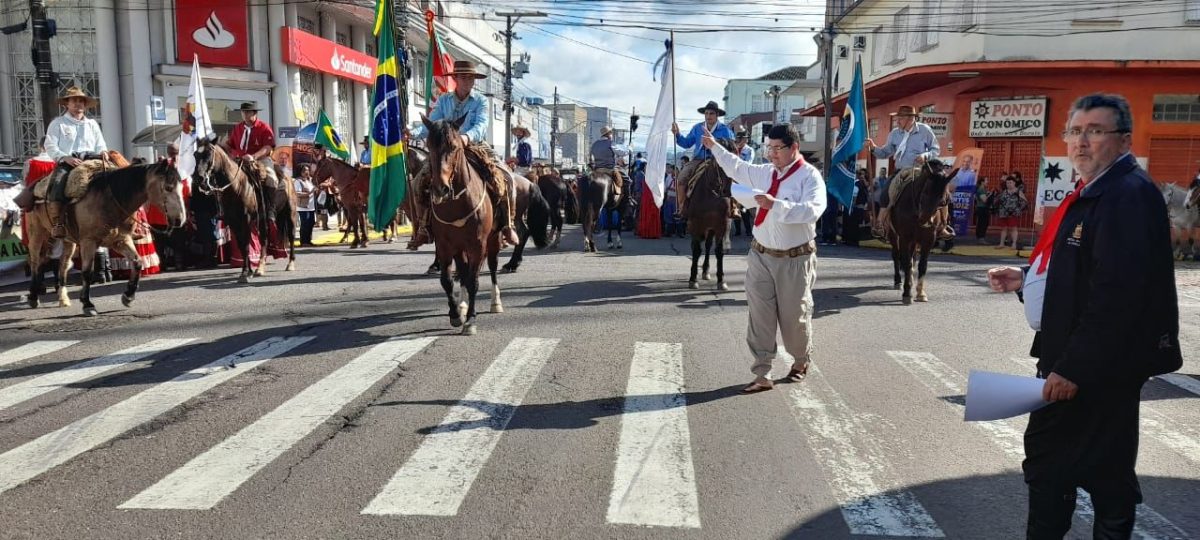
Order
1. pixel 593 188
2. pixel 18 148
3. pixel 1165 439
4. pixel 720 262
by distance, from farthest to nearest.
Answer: pixel 18 148 < pixel 593 188 < pixel 720 262 < pixel 1165 439

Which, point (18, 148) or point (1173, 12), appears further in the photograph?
point (18, 148)

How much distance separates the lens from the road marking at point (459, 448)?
3.91m

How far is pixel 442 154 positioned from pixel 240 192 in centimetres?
592

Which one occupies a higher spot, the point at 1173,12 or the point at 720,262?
the point at 1173,12

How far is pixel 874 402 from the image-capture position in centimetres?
586

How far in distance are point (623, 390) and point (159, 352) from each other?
434 cm

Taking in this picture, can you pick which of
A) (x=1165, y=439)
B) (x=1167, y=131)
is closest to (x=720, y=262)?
(x=1165, y=439)

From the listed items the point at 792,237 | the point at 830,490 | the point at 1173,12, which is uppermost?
the point at 1173,12

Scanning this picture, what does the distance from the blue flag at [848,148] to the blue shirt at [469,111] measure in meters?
6.22

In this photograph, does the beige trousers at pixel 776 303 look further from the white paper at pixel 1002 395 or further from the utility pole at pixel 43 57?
the utility pole at pixel 43 57

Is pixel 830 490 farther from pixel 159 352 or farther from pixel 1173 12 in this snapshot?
pixel 1173 12

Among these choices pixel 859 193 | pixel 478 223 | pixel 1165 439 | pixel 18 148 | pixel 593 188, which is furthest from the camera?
pixel 18 148

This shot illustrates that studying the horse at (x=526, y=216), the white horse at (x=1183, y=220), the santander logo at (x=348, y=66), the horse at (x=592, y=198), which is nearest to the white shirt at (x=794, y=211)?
the horse at (x=526, y=216)

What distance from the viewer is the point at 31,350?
728cm
